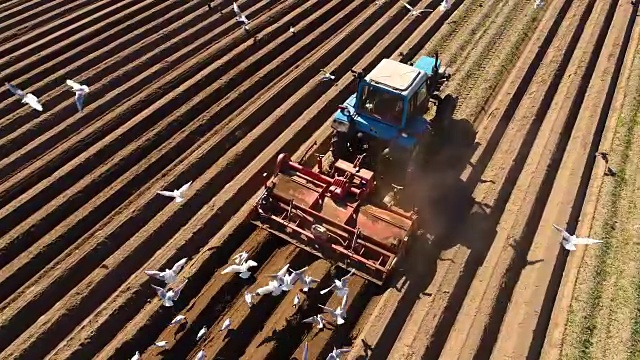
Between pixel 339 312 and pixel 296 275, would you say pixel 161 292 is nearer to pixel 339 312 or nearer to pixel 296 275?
pixel 296 275

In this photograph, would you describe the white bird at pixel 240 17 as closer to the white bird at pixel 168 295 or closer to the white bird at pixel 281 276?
the white bird at pixel 281 276

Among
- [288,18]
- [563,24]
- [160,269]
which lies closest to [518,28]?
[563,24]

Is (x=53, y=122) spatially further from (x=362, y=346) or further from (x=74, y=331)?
(x=362, y=346)

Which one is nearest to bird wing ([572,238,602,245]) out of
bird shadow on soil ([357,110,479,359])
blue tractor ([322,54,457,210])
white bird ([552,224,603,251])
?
white bird ([552,224,603,251])

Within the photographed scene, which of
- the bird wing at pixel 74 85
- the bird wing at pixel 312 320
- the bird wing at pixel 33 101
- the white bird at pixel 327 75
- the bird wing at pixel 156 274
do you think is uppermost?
the bird wing at pixel 74 85

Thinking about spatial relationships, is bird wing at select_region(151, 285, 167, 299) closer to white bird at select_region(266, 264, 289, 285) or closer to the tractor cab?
white bird at select_region(266, 264, 289, 285)

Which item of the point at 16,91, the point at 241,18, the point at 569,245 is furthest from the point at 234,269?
the point at 241,18

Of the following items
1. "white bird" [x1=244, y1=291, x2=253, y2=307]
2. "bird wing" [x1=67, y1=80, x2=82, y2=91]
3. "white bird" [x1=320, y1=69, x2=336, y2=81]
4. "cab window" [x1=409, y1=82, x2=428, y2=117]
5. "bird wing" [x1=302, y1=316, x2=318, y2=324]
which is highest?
"cab window" [x1=409, y1=82, x2=428, y2=117]

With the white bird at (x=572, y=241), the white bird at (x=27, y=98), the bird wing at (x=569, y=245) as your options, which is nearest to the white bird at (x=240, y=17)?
the white bird at (x=27, y=98)
